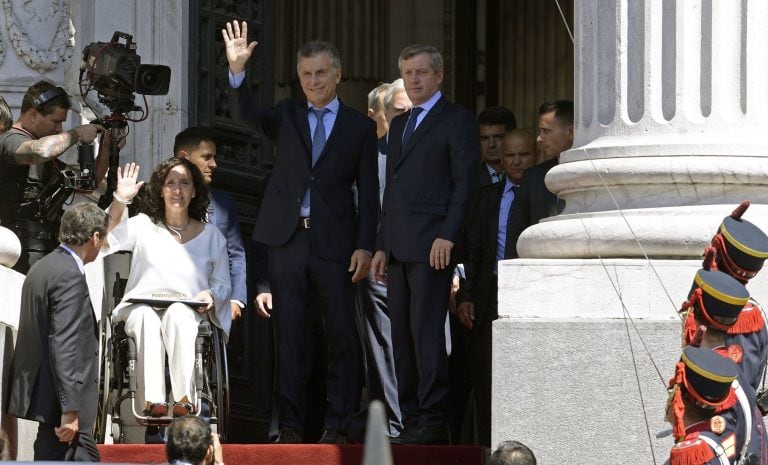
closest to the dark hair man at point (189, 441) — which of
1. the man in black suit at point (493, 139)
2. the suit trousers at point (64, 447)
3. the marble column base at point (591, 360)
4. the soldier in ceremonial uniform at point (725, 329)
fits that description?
the suit trousers at point (64, 447)

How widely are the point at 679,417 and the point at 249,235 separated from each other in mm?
5970

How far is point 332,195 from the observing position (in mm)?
9477

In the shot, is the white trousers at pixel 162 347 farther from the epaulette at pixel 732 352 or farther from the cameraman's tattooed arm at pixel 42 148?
the epaulette at pixel 732 352

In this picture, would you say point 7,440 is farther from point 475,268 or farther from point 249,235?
point 249,235

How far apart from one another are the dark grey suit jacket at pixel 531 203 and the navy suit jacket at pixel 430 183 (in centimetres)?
42

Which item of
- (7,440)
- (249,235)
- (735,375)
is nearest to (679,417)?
(735,375)

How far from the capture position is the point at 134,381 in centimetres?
923

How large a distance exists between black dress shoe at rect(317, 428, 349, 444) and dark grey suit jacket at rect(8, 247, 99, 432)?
1220 millimetres

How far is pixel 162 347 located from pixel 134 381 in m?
0.22

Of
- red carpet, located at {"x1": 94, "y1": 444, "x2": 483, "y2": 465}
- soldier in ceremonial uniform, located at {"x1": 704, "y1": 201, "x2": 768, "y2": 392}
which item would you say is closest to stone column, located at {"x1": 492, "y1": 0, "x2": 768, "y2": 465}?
red carpet, located at {"x1": 94, "y1": 444, "x2": 483, "y2": 465}

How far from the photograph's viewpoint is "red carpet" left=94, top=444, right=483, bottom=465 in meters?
8.47

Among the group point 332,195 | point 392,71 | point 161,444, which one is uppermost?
point 392,71

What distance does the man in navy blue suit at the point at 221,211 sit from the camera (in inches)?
391

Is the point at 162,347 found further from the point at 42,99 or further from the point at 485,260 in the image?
the point at 485,260
